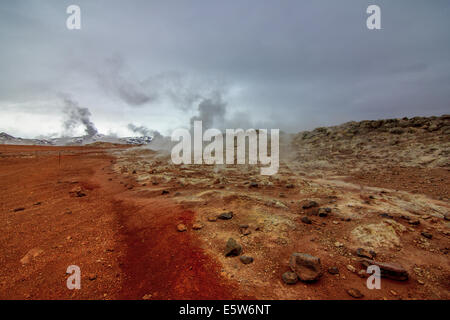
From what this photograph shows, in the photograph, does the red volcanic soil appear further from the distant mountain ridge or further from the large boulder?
the distant mountain ridge

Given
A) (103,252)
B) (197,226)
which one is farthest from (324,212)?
(103,252)

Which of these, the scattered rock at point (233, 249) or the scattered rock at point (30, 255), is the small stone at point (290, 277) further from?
the scattered rock at point (30, 255)

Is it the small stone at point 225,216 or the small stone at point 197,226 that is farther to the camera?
the small stone at point 225,216

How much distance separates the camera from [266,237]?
4.80 metres

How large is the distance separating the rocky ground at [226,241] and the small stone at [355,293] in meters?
0.02

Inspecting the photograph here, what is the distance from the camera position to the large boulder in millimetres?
3382

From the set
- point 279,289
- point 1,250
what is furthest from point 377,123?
point 1,250

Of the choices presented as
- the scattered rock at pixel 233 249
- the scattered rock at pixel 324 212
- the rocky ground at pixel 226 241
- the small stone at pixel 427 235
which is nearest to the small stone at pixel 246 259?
the rocky ground at pixel 226 241

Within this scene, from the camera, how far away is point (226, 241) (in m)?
4.70

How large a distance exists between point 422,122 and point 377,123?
152 inches

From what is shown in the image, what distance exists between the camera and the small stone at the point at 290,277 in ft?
10.9

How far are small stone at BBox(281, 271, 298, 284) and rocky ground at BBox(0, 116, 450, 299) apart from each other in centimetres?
2

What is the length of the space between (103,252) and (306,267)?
435cm
